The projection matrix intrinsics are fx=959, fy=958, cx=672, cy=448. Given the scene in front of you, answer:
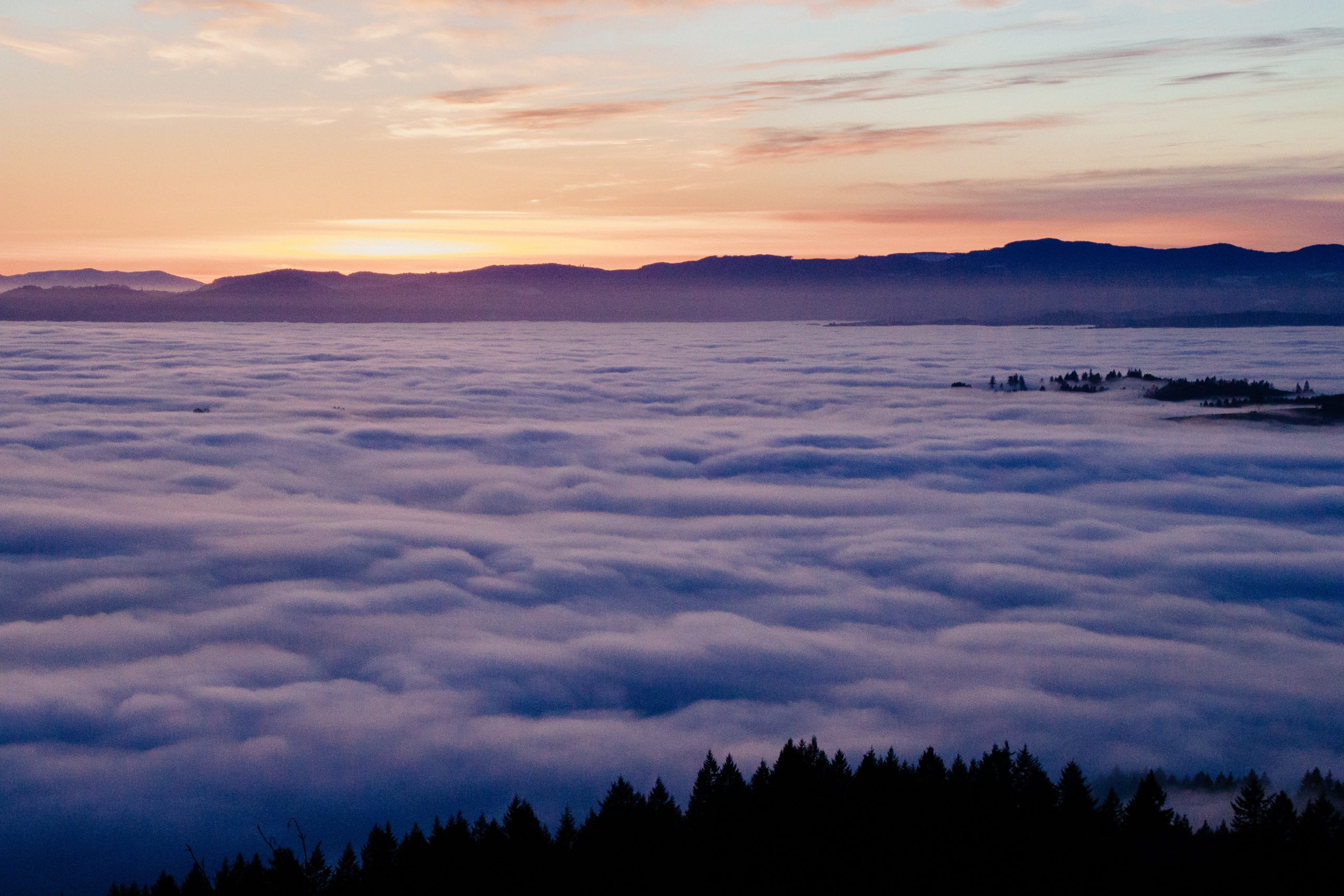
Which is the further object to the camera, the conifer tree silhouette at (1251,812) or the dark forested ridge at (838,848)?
the conifer tree silhouette at (1251,812)

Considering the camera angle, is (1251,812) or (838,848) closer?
(838,848)

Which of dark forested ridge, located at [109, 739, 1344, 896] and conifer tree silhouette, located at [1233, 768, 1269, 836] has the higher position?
conifer tree silhouette, located at [1233, 768, 1269, 836]

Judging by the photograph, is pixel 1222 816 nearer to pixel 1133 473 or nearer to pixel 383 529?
pixel 383 529

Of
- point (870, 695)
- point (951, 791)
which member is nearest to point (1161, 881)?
point (951, 791)

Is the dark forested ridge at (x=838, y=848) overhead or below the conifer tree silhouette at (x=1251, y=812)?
below

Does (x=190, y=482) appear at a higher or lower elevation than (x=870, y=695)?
higher

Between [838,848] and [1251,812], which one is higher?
[1251,812]

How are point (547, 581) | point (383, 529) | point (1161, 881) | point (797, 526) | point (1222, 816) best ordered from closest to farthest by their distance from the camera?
point (1161, 881) → point (1222, 816) → point (547, 581) → point (383, 529) → point (797, 526)

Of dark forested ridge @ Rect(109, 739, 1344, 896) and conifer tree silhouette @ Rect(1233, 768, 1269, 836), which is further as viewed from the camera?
conifer tree silhouette @ Rect(1233, 768, 1269, 836)
